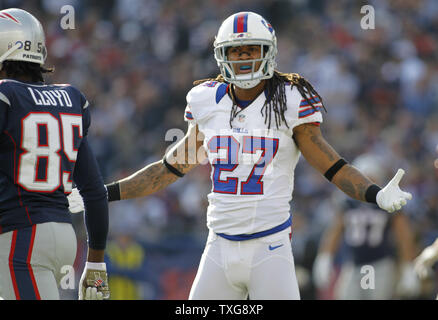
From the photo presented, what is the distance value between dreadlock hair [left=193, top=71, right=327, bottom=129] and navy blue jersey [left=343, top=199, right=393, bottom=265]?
3.61 m

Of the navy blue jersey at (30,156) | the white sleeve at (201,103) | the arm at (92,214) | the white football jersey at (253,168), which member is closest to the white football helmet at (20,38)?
the navy blue jersey at (30,156)

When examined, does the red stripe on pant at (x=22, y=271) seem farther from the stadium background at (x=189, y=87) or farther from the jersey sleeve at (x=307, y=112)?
the stadium background at (x=189, y=87)

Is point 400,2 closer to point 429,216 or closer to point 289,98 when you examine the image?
point 429,216

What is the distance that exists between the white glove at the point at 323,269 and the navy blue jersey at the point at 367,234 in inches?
9.7

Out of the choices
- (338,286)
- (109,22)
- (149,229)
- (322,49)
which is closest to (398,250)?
(338,286)

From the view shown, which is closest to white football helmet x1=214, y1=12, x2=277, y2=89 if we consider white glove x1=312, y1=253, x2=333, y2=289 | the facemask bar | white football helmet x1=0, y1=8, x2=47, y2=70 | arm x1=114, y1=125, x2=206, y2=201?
the facemask bar

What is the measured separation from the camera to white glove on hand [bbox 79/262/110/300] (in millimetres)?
3994

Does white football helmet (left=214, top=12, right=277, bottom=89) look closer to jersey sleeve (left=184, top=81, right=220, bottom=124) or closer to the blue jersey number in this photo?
jersey sleeve (left=184, top=81, right=220, bottom=124)

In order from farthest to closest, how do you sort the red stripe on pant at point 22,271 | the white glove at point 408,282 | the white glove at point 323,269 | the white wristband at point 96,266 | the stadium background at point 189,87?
the stadium background at point 189,87, the white glove at point 323,269, the white glove at point 408,282, the white wristband at point 96,266, the red stripe on pant at point 22,271

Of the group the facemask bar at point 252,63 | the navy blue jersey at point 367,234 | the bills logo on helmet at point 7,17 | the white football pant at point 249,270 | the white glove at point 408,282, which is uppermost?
the bills logo on helmet at point 7,17

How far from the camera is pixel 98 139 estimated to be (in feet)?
34.9

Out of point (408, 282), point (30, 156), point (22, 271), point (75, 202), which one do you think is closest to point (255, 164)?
point (75, 202)

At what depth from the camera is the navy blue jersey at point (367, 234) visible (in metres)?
7.69
